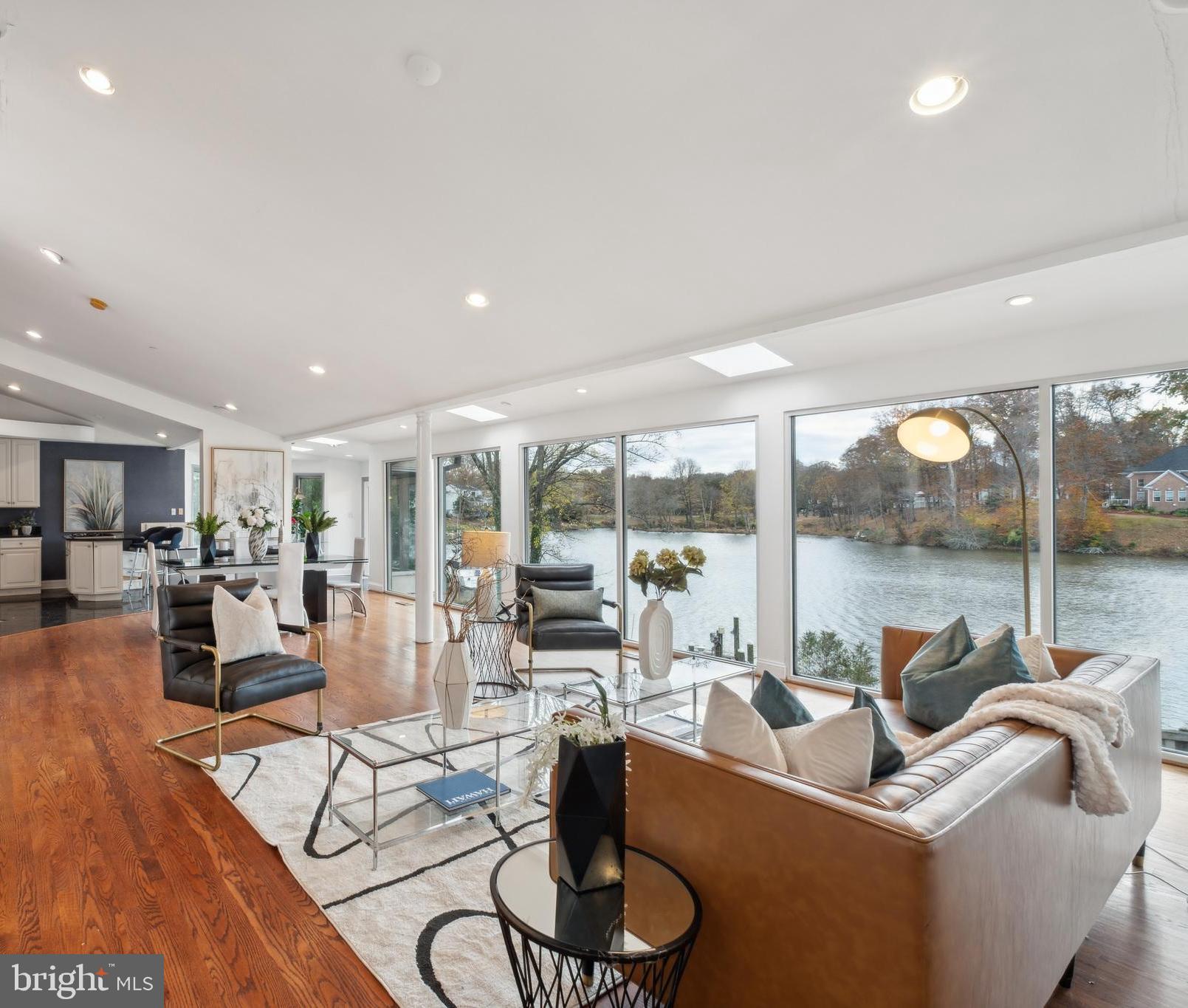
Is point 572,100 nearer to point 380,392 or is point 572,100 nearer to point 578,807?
point 578,807

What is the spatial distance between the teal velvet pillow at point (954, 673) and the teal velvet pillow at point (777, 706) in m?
1.10

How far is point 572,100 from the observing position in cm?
236

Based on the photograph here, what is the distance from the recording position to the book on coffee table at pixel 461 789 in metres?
2.77

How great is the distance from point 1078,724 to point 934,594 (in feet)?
9.23

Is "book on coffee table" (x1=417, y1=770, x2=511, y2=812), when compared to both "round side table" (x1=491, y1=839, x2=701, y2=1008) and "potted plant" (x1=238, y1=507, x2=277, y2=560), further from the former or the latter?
"potted plant" (x1=238, y1=507, x2=277, y2=560)

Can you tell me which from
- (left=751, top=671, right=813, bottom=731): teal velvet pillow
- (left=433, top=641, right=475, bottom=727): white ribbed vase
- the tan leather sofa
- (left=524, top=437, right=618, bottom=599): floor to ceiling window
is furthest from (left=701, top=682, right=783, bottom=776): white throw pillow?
(left=524, top=437, right=618, bottom=599): floor to ceiling window

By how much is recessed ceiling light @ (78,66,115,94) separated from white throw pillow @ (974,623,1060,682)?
4374 millimetres

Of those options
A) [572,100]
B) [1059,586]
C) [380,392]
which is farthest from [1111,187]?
[380,392]

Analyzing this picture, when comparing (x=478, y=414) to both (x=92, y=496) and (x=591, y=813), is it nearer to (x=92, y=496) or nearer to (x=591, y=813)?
(x=591, y=813)

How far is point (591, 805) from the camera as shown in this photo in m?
1.53

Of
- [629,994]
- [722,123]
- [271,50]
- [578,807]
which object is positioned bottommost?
[629,994]

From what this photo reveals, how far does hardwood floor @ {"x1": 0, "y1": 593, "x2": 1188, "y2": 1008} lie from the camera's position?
190 cm

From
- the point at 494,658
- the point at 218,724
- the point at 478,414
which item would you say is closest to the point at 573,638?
the point at 494,658

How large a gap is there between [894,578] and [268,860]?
13.3 ft
